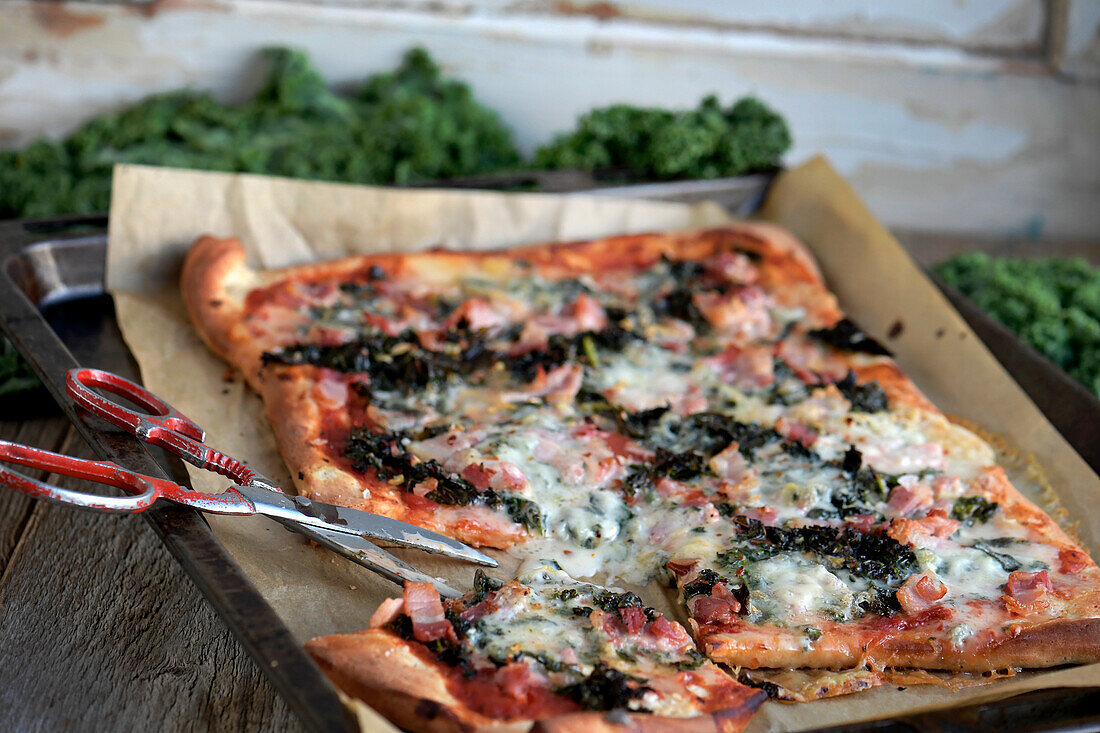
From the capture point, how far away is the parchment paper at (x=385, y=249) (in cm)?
291

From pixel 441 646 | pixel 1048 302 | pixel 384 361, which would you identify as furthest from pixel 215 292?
pixel 1048 302

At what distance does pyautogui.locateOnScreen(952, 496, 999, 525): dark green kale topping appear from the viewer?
10.8 feet

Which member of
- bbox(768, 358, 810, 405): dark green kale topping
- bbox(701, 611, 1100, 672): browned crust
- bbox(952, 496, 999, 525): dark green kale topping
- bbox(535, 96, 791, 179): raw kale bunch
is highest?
bbox(535, 96, 791, 179): raw kale bunch

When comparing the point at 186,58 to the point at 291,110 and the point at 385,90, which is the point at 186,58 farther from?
the point at 385,90

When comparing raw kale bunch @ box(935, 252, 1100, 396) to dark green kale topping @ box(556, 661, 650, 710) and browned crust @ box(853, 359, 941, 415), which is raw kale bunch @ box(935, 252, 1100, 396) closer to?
browned crust @ box(853, 359, 941, 415)

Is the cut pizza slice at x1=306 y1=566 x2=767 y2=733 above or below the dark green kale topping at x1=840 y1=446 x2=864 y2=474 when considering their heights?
below

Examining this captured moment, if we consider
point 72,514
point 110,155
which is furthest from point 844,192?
point 110,155

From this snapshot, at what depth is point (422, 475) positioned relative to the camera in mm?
3268

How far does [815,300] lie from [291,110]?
3409 millimetres

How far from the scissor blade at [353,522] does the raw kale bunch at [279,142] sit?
319cm

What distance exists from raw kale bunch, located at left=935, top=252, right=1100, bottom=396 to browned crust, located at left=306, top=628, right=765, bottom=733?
107 inches

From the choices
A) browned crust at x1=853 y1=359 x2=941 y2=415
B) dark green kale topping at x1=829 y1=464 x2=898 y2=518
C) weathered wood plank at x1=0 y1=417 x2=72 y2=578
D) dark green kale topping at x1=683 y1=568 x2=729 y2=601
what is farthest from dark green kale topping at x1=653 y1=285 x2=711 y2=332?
weathered wood plank at x1=0 y1=417 x2=72 y2=578

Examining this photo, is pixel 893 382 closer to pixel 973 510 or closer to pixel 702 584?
pixel 973 510

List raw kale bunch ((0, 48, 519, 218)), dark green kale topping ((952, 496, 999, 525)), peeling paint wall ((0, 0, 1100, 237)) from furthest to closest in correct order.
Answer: peeling paint wall ((0, 0, 1100, 237)) < raw kale bunch ((0, 48, 519, 218)) < dark green kale topping ((952, 496, 999, 525))
